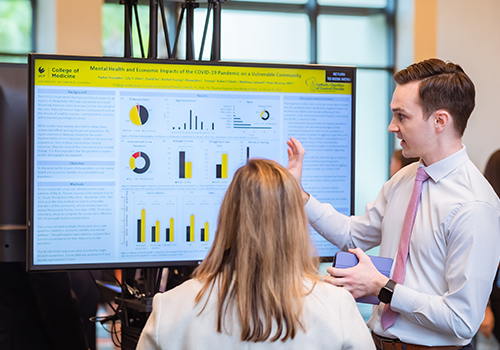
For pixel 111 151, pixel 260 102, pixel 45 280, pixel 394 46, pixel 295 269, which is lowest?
pixel 45 280

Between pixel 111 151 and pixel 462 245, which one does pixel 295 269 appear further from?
pixel 111 151

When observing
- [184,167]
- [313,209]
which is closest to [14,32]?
[184,167]

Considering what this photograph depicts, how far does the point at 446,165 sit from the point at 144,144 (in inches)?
37.5

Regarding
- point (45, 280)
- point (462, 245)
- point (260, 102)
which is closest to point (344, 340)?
point (462, 245)

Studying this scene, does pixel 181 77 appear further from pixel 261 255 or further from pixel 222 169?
pixel 261 255

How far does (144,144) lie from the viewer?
1571 mm

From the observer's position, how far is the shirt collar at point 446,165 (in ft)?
4.64

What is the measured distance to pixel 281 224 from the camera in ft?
3.21

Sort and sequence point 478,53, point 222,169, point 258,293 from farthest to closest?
point 478,53, point 222,169, point 258,293

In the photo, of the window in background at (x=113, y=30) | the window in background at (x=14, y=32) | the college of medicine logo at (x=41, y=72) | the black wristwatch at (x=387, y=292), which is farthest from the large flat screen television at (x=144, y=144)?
the window in background at (x=14, y=32)

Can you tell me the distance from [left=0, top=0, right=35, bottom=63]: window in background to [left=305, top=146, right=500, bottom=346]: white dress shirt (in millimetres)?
4214

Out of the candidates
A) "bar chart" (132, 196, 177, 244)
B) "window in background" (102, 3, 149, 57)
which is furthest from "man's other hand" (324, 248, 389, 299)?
"window in background" (102, 3, 149, 57)

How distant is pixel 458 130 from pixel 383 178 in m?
3.86

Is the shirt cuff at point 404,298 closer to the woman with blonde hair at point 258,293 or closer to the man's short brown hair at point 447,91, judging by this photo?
the woman with blonde hair at point 258,293
